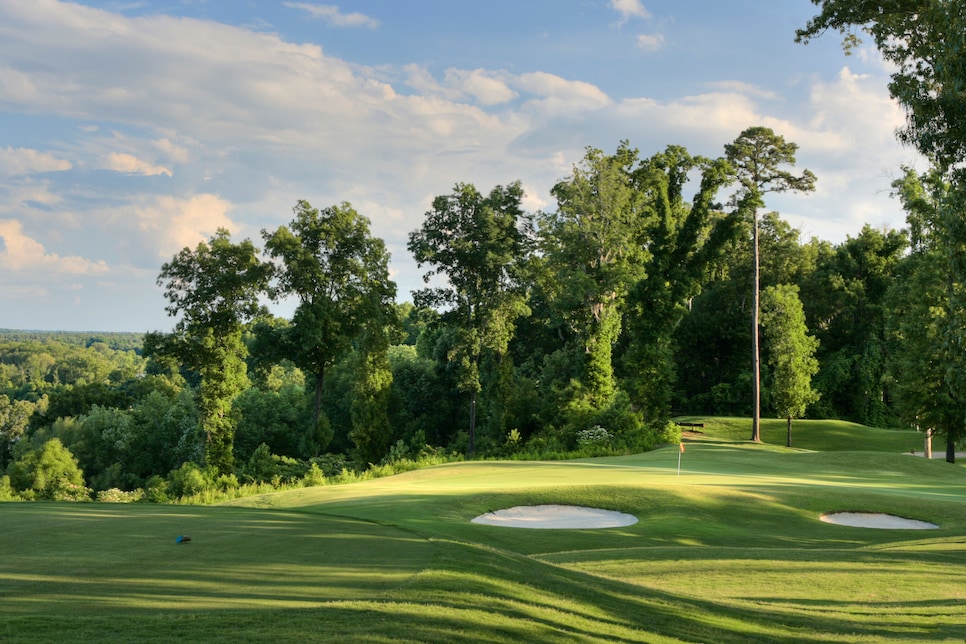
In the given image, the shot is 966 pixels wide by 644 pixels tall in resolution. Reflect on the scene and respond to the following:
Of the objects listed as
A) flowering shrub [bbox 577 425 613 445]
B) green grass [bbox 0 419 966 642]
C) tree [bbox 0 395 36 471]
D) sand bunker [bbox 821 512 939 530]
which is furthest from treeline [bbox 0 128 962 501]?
tree [bbox 0 395 36 471]

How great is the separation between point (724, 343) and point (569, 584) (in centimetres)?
5618

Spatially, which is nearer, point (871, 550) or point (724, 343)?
point (871, 550)

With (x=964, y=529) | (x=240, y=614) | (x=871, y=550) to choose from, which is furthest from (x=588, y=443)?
(x=240, y=614)

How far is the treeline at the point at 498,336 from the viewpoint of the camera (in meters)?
35.6

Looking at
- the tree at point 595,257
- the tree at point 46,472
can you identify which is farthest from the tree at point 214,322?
the tree at point 595,257

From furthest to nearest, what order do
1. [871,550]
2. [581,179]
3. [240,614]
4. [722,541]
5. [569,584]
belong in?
[581,179] < [722,541] < [871,550] < [569,584] < [240,614]

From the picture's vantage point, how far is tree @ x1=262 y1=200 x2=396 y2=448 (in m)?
40.7

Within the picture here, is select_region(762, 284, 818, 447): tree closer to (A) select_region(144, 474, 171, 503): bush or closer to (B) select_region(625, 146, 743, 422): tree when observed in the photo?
(B) select_region(625, 146, 743, 422): tree

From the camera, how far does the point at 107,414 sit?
5634cm

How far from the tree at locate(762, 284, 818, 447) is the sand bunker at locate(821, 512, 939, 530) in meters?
26.4

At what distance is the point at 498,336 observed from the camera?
44.9 metres

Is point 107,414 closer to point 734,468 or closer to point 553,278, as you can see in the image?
point 553,278

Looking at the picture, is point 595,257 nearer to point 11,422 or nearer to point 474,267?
point 474,267

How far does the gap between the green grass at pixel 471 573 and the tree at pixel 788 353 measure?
83.7 ft
